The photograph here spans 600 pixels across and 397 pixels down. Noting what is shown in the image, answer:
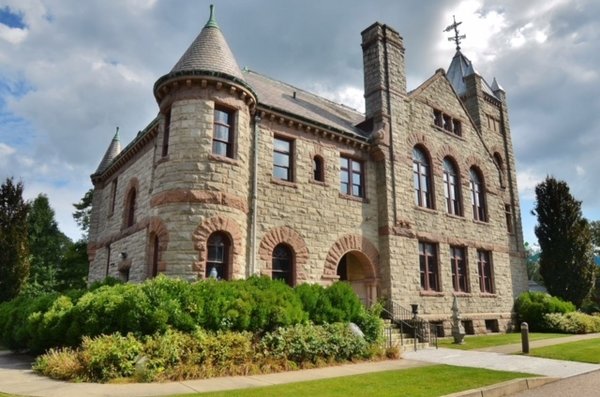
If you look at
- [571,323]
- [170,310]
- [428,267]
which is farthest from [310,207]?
[571,323]

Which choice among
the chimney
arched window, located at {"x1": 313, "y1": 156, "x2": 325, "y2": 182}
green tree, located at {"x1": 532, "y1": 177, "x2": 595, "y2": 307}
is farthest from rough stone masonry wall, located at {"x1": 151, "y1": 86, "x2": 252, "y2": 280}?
green tree, located at {"x1": 532, "y1": 177, "x2": 595, "y2": 307}

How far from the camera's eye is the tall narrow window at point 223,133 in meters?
14.9

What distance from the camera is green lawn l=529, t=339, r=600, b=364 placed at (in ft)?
40.6

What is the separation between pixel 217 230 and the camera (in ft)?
45.5

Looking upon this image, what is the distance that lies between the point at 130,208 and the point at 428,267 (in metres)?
14.1

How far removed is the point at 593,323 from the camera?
22.0 meters

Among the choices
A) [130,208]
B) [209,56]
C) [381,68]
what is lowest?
[130,208]

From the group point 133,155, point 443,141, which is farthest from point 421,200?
point 133,155

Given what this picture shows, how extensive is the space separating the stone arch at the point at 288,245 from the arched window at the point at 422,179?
738 cm

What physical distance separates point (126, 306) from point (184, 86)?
8.02 m

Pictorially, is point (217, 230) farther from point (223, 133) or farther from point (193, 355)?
point (193, 355)

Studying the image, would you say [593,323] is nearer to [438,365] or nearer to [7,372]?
[438,365]

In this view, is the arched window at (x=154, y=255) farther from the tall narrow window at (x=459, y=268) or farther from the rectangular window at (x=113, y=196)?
the tall narrow window at (x=459, y=268)

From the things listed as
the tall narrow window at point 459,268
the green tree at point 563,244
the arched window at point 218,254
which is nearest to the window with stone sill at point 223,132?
the arched window at point 218,254
